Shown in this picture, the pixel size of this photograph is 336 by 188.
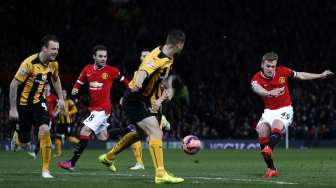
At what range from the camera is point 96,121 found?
16.5 m

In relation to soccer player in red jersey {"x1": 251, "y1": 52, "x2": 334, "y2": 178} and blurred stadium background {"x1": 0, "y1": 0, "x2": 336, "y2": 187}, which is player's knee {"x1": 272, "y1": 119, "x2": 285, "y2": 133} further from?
blurred stadium background {"x1": 0, "y1": 0, "x2": 336, "y2": 187}

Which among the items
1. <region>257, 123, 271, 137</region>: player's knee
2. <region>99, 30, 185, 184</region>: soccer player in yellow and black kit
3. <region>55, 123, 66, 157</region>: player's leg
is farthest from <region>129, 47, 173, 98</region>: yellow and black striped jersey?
<region>55, 123, 66, 157</region>: player's leg

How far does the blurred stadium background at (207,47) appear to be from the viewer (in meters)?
33.7

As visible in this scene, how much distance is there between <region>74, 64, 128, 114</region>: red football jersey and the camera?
16.9 m

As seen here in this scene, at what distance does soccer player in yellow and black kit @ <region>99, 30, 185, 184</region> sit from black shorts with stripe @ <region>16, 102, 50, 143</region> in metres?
1.60

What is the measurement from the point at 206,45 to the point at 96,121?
20.3m

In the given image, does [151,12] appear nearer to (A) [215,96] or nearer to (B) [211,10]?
(B) [211,10]

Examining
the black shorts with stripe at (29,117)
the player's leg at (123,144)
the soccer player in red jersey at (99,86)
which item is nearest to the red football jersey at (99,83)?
the soccer player in red jersey at (99,86)

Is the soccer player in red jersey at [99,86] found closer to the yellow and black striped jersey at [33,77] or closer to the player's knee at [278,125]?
the yellow and black striped jersey at [33,77]

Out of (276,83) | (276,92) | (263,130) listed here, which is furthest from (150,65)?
(276,83)

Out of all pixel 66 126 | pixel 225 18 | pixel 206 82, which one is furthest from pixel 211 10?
pixel 66 126

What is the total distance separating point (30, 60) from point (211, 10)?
24.5 metres

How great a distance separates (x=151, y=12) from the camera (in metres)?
37.5

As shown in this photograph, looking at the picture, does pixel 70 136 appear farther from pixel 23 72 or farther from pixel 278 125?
pixel 23 72
